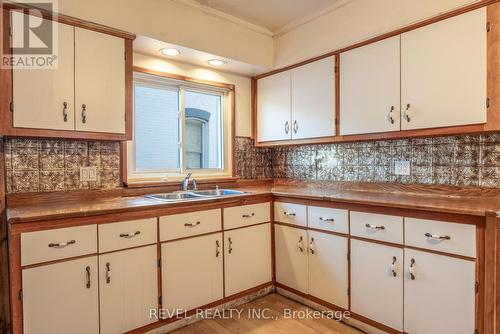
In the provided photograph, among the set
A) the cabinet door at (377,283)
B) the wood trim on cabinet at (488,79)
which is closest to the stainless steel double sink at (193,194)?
the cabinet door at (377,283)

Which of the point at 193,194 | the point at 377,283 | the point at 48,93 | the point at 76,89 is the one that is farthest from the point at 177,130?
the point at 377,283

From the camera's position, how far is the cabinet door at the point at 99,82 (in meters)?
1.97

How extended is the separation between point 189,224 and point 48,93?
3.98 feet

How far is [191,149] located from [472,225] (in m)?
2.27

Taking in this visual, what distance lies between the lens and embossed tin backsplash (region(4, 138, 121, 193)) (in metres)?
1.95

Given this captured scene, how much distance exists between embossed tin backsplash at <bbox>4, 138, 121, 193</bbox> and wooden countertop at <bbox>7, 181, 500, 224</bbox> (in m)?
0.11

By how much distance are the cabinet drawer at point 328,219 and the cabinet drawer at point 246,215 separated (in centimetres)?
41

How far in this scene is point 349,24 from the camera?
7.86ft

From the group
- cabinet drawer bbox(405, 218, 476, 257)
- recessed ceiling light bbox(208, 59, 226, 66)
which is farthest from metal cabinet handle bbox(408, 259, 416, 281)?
recessed ceiling light bbox(208, 59, 226, 66)

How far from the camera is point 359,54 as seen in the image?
2.36 metres

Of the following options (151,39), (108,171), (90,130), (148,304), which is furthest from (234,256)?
(151,39)

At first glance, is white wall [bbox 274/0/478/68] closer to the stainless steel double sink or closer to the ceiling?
the ceiling

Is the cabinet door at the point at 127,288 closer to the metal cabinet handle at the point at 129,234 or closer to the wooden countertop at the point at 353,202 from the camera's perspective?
the metal cabinet handle at the point at 129,234

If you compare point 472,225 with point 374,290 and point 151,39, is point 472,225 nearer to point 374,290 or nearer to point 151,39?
point 374,290
